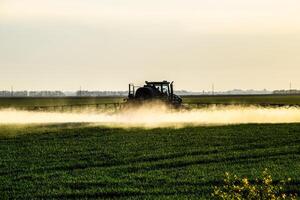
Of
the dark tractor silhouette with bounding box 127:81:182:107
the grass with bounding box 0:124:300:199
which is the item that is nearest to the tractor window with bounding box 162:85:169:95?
the dark tractor silhouette with bounding box 127:81:182:107

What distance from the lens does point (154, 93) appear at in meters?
42.6

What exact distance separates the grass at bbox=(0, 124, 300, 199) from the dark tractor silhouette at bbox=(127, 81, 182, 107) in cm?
900

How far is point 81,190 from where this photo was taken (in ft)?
51.1

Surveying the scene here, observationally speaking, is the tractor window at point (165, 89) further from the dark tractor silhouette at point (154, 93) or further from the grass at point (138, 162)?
the grass at point (138, 162)

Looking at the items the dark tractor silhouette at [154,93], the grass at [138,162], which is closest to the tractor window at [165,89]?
the dark tractor silhouette at [154,93]

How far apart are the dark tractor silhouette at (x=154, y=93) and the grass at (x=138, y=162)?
9004 millimetres

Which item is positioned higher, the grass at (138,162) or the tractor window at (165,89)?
the tractor window at (165,89)

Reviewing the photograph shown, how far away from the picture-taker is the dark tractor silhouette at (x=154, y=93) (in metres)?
42.5

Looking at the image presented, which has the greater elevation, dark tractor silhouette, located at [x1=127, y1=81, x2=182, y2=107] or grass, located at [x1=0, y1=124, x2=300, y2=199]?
dark tractor silhouette, located at [x1=127, y1=81, x2=182, y2=107]

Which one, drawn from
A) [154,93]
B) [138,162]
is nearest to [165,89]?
[154,93]

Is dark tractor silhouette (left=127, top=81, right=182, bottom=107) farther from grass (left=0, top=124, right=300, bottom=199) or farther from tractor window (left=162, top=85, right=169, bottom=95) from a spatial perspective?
grass (left=0, top=124, right=300, bottom=199)

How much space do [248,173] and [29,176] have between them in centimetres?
768

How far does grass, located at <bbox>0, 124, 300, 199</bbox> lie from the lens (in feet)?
51.5

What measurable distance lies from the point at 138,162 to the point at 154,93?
71.9 feet
